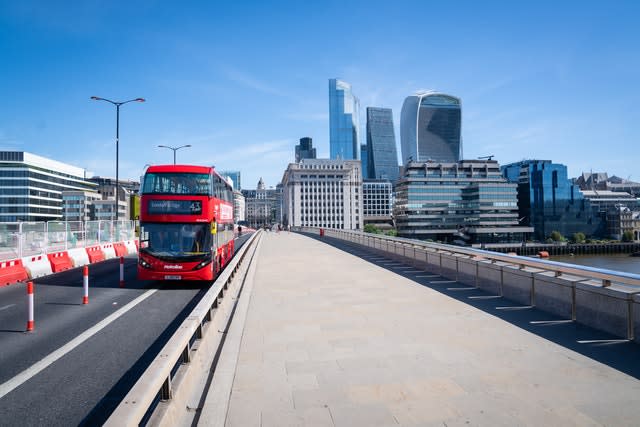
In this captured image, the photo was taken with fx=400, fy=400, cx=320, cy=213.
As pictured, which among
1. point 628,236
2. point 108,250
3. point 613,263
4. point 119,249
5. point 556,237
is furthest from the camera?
point 556,237

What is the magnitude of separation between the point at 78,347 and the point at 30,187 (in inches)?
5078

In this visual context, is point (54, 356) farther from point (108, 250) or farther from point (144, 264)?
point (108, 250)

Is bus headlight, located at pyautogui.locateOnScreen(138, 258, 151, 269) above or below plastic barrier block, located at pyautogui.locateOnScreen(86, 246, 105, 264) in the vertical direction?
above

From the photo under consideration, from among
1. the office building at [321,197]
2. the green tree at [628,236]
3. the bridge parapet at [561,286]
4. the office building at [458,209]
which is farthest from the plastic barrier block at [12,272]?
the green tree at [628,236]

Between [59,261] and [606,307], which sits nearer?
[606,307]

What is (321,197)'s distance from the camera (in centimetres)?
16512

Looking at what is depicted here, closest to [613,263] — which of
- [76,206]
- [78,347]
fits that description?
[78,347]

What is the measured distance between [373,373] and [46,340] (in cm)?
648

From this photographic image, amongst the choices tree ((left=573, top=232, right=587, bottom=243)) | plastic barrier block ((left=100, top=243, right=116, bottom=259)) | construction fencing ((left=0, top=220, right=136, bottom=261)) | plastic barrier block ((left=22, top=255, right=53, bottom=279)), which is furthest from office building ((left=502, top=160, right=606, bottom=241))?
plastic barrier block ((left=22, top=255, right=53, bottom=279))

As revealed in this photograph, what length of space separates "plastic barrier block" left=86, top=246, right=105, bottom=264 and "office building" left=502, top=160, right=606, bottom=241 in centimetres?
14072

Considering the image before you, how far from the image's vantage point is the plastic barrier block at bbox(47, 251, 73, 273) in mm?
18161

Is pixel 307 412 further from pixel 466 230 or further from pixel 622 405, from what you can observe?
pixel 466 230

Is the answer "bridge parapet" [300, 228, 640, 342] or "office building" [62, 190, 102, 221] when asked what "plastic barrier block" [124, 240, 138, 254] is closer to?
"bridge parapet" [300, 228, 640, 342]

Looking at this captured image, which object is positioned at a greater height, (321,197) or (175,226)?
(321,197)
